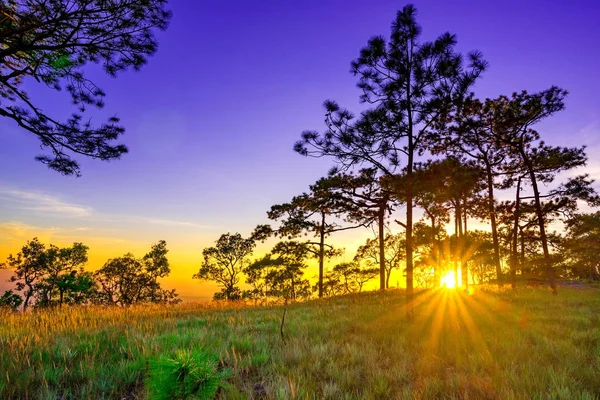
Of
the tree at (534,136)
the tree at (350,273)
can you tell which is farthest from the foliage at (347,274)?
the tree at (534,136)

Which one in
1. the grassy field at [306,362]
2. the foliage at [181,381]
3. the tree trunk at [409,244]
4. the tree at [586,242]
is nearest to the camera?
the foliage at [181,381]

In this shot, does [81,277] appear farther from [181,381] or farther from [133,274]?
[181,381]

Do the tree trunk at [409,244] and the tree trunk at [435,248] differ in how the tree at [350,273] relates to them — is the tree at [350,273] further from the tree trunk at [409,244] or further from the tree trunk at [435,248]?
the tree trunk at [409,244]

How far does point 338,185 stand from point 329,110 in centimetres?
561

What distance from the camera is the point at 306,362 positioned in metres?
4.70

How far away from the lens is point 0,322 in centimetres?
705

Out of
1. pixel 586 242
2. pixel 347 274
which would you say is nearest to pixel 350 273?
pixel 347 274

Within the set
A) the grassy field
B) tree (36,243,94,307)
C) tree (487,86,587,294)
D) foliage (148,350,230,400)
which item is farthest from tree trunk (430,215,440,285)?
tree (36,243,94,307)

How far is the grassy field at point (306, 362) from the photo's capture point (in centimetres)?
346

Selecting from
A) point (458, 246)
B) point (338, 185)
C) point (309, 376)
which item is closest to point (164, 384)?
point (309, 376)

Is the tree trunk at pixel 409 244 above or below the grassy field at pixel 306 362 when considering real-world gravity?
above

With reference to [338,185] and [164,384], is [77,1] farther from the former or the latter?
[338,185]

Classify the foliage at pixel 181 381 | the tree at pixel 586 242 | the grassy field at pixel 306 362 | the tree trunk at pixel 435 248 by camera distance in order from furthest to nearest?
the tree at pixel 586 242 → the tree trunk at pixel 435 248 → the grassy field at pixel 306 362 → the foliage at pixel 181 381

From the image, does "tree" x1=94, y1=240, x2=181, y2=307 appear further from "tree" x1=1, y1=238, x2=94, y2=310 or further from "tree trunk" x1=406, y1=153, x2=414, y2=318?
"tree trunk" x1=406, y1=153, x2=414, y2=318
